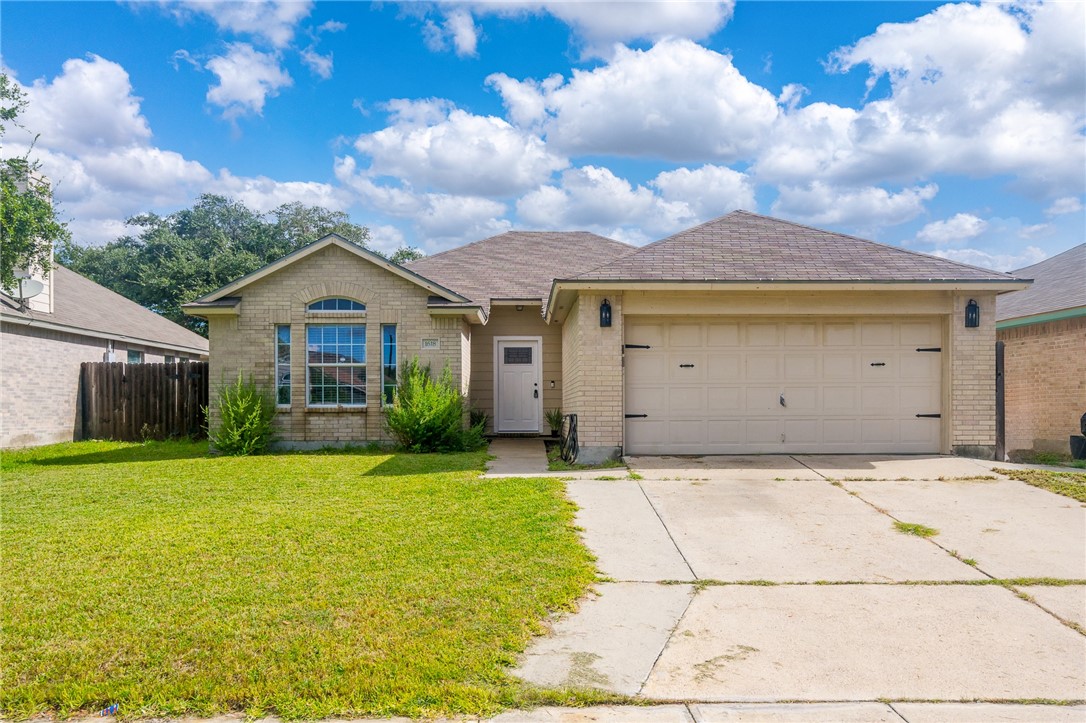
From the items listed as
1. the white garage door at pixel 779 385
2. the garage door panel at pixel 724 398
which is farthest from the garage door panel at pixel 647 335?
the garage door panel at pixel 724 398

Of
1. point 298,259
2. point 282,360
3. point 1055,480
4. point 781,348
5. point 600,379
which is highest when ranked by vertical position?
point 298,259

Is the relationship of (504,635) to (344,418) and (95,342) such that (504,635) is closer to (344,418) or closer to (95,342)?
(344,418)

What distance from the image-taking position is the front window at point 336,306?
12875 millimetres

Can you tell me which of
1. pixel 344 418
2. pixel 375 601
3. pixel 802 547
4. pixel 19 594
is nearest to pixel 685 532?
pixel 802 547

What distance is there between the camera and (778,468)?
927 centimetres

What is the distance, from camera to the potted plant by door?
14.5 meters

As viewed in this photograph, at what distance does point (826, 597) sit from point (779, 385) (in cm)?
621

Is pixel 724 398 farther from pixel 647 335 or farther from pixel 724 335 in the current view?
pixel 647 335

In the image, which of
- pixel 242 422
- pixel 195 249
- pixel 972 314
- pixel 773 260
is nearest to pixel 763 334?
pixel 773 260

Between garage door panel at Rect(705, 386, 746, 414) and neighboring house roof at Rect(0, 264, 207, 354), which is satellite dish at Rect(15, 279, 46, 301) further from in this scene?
garage door panel at Rect(705, 386, 746, 414)

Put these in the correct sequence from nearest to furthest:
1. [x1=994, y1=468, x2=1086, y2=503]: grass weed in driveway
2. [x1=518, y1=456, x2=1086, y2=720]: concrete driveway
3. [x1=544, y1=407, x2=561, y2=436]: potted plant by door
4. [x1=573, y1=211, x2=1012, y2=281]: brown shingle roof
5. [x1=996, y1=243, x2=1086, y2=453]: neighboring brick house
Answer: [x1=518, y1=456, x2=1086, y2=720]: concrete driveway → [x1=994, y1=468, x2=1086, y2=503]: grass weed in driveway → [x1=573, y1=211, x2=1012, y2=281]: brown shingle roof → [x1=996, y1=243, x2=1086, y2=453]: neighboring brick house → [x1=544, y1=407, x2=561, y2=436]: potted plant by door

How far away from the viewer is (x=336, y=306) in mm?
12898

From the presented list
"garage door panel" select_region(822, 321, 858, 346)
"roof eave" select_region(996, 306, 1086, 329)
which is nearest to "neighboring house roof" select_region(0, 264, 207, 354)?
"garage door panel" select_region(822, 321, 858, 346)

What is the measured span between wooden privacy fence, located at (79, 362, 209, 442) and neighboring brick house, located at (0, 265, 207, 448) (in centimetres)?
33
